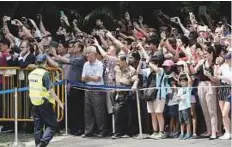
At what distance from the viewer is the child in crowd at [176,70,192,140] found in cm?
1276

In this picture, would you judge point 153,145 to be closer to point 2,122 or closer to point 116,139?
point 116,139

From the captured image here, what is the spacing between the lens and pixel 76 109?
14.0m

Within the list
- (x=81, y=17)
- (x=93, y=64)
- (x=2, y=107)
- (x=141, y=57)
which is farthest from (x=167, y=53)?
(x=81, y=17)

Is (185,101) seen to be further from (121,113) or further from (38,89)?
(38,89)

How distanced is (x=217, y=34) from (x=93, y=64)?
12.3 feet

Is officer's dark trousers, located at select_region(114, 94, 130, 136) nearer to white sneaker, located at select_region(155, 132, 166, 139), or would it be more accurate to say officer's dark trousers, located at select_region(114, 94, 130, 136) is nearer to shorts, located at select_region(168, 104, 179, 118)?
white sneaker, located at select_region(155, 132, 166, 139)

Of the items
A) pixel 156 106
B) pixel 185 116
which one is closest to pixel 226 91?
pixel 185 116

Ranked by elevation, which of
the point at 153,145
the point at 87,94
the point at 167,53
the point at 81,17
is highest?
the point at 81,17

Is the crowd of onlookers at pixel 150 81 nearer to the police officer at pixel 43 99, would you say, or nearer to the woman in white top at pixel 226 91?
the woman in white top at pixel 226 91

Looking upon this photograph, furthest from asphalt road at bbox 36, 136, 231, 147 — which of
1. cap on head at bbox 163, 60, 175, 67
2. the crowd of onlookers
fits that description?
cap on head at bbox 163, 60, 175, 67

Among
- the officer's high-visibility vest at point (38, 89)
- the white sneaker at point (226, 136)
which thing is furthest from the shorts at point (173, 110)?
the officer's high-visibility vest at point (38, 89)

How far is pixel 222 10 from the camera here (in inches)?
780

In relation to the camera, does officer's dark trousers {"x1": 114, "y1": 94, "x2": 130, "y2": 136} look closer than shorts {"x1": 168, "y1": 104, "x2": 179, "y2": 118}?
No

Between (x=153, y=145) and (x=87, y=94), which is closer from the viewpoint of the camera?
(x=153, y=145)
